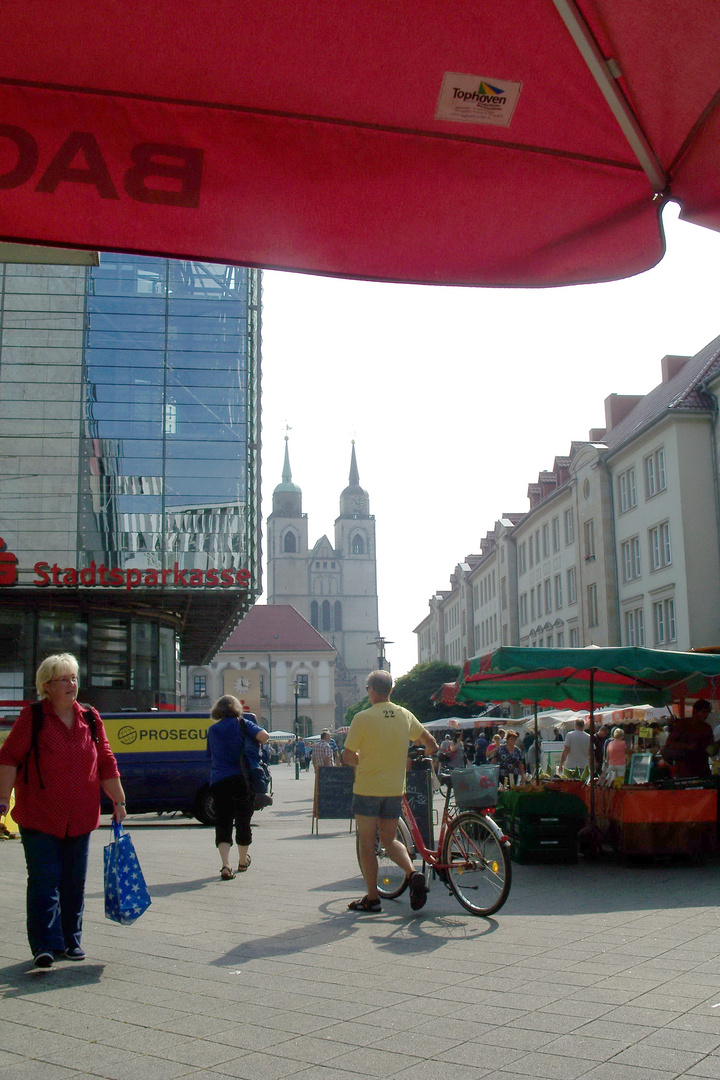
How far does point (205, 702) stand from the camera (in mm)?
122562

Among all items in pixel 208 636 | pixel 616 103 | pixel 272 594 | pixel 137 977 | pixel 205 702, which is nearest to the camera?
pixel 616 103

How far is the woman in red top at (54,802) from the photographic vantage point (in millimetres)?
6016

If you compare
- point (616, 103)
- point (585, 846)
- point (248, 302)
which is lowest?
point (585, 846)

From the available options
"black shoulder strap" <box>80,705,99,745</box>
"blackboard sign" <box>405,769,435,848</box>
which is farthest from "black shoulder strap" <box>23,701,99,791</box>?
"blackboard sign" <box>405,769,435,848</box>

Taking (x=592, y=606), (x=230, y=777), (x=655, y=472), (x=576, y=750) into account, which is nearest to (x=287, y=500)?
(x=592, y=606)

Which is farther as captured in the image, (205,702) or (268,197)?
(205,702)

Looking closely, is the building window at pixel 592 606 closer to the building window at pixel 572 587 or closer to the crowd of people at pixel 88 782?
the building window at pixel 572 587

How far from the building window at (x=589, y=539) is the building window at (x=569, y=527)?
2.65 meters

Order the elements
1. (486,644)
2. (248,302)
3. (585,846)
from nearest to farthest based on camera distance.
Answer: (585,846) < (248,302) < (486,644)

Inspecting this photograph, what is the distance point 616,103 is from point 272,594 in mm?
153583

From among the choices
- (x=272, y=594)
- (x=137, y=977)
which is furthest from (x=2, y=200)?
(x=272, y=594)

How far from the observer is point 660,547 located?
41625mm

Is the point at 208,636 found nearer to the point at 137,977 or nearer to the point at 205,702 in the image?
the point at 137,977

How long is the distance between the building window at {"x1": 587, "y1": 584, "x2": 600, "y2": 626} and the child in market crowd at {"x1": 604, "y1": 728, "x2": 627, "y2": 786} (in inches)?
1405
